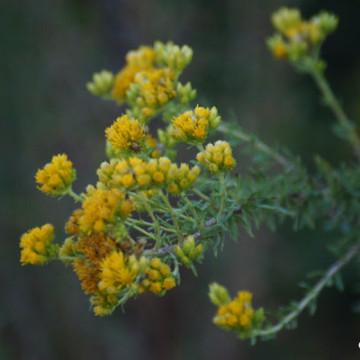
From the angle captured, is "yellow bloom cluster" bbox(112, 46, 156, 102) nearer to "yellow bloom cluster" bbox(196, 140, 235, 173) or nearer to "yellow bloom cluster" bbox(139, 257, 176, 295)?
"yellow bloom cluster" bbox(196, 140, 235, 173)

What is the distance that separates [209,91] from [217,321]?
365cm

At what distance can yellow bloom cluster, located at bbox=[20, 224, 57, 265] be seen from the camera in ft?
4.68

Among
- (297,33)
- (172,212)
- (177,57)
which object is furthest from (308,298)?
(297,33)

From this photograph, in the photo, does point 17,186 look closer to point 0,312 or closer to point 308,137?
point 0,312

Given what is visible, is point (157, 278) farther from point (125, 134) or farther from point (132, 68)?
point (132, 68)

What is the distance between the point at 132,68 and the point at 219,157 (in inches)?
35.4

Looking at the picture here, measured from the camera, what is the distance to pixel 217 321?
4.83 feet

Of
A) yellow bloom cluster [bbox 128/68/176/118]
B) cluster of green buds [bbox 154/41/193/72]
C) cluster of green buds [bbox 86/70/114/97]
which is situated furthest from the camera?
cluster of green buds [bbox 86/70/114/97]

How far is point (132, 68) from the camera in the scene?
2.14 metres

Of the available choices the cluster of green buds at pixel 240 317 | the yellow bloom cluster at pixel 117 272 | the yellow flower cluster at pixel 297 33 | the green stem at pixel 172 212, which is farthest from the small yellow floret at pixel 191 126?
the yellow flower cluster at pixel 297 33

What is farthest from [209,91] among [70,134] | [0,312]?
[0,312]

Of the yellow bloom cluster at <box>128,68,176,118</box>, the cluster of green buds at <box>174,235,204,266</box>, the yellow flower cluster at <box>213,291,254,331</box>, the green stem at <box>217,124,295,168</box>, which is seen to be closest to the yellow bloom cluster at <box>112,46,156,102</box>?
the yellow bloom cluster at <box>128,68,176,118</box>

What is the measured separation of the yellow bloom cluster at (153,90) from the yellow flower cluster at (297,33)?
2.65ft

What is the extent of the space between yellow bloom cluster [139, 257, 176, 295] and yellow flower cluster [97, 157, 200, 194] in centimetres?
23
